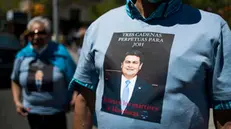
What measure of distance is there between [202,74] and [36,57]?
8.21ft

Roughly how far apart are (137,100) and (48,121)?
91.7 inches

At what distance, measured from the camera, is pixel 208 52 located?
1602 millimetres

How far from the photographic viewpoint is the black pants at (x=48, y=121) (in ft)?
12.7

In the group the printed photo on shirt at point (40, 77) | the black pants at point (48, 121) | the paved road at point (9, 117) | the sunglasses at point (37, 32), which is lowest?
the paved road at point (9, 117)

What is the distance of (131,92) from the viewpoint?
1701 mm

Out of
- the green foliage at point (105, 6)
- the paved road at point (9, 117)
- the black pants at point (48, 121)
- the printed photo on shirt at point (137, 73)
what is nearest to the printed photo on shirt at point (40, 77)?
the black pants at point (48, 121)

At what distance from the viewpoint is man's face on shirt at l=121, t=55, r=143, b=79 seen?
5.53 feet

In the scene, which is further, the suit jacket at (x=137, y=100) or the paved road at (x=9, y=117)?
the paved road at (x=9, y=117)

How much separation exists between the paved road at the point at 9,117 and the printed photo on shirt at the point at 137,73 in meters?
4.71

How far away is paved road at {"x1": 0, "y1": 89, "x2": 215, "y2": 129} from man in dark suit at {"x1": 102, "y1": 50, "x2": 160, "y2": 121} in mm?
4701

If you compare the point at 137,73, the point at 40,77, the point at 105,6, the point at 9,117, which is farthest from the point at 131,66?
the point at 105,6

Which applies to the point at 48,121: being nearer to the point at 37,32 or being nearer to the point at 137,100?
the point at 37,32

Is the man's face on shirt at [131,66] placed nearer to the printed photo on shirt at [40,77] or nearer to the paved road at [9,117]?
the printed photo on shirt at [40,77]

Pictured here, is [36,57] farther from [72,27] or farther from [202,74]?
[72,27]
